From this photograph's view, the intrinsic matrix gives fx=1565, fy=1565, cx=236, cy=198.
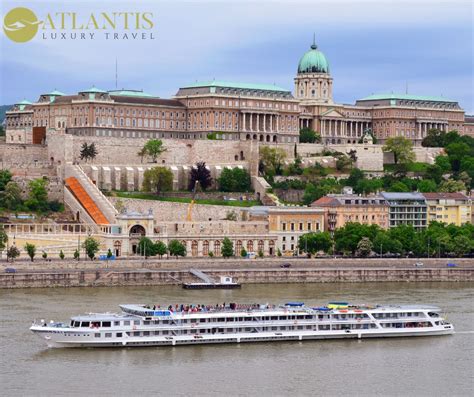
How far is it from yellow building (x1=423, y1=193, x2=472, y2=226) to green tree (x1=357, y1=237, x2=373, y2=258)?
37.6ft

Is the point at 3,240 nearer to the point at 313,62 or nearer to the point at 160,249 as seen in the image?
the point at 160,249

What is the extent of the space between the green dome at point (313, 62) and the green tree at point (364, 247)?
46431mm

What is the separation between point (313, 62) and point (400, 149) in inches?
714

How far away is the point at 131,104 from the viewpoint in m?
120

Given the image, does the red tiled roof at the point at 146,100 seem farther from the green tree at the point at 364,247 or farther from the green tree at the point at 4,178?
the green tree at the point at 364,247

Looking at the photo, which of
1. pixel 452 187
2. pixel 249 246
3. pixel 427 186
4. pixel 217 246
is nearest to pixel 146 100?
pixel 427 186

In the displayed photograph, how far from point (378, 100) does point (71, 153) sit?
43.7m

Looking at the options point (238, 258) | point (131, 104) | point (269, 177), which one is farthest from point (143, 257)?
point (131, 104)

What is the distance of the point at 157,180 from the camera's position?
347ft

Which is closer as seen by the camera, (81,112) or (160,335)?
(160,335)

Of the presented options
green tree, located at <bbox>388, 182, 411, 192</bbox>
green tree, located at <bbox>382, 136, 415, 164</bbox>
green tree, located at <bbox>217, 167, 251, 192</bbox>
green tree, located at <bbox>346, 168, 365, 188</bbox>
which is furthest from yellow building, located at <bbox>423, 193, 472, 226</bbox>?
green tree, located at <bbox>382, 136, 415, 164</bbox>

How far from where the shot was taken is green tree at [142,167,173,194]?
105m

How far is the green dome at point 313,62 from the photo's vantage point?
456 feet

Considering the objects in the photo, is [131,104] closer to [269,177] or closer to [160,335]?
[269,177]
